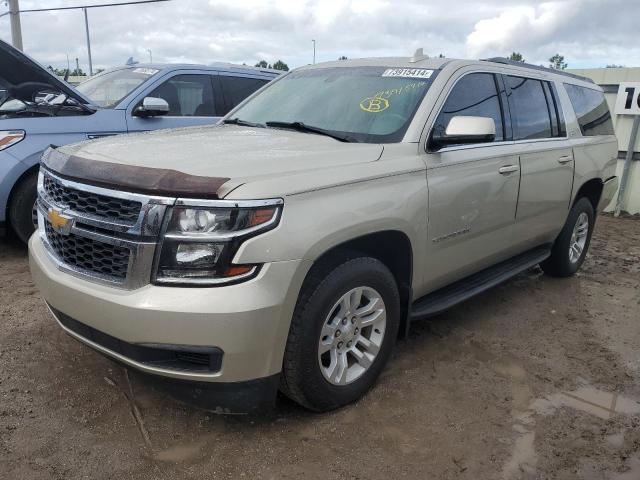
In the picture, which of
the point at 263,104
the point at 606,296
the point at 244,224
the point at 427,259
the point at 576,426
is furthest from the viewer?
the point at 606,296

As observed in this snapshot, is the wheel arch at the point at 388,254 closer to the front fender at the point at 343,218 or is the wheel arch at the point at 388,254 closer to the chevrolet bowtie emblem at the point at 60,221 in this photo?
the front fender at the point at 343,218

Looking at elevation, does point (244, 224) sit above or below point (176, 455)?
above

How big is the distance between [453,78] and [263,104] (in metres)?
1.37

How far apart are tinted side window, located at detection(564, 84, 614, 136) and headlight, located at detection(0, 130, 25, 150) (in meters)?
4.82

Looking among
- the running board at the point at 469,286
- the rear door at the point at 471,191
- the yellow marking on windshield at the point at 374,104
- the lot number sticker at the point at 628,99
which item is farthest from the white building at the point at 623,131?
the yellow marking on windshield at the point at 374,104

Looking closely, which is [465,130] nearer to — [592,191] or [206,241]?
[206,241]

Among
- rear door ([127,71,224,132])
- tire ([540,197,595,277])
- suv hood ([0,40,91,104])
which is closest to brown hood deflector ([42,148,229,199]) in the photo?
suv hood ([0,40,91,104])

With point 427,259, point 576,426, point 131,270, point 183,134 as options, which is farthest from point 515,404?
point 183,134

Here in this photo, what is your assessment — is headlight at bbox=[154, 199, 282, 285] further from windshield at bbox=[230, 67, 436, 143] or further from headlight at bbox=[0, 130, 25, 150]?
headlight at bbox=[0, 130, 25, 150]

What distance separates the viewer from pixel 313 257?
8.16 feet

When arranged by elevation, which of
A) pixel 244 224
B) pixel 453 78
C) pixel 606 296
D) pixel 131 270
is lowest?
pixel 606 296

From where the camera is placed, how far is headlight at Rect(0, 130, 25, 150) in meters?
4.91

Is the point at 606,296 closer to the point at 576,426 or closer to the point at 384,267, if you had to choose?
the point at 576,426

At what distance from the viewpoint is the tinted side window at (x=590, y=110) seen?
5000 millimetres
